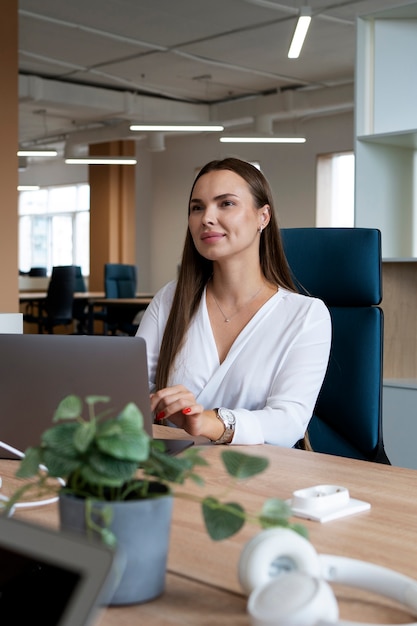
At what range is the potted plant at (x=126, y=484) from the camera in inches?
27.1

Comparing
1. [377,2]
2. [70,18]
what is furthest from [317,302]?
[70,18]

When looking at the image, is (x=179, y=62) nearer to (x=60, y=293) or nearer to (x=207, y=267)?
(x=60, y=293)

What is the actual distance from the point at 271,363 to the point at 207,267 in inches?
16.3

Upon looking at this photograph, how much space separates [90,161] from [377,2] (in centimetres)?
499

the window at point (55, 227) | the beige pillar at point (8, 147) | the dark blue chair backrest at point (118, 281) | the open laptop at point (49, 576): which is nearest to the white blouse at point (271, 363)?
the open laptop at point (49, 576)

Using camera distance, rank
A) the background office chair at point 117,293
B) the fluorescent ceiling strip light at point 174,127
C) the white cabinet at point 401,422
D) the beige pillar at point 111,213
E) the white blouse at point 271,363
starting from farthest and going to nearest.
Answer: the beige pillar at point 111,213, the background office chair at point 117,293, the fluorescent ceiling strip light at point 174,127, the white cabinet at point 401,422, the white blouse at point 271,363

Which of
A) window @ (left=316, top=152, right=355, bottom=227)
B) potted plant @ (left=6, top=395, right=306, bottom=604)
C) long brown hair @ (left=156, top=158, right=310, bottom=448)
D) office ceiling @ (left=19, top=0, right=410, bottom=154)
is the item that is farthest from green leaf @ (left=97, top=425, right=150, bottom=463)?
window @ (left=316, top=152, right=355, bottom=227)

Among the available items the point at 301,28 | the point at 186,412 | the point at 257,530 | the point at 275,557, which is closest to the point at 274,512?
the point at 275,557

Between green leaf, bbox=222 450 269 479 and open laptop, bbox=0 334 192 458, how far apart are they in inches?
24.1

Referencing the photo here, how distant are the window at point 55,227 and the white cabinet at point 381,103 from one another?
514 inches

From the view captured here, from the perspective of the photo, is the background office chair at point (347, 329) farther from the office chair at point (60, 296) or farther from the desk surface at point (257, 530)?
the office chair at point (60, 296)

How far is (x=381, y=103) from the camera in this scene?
3424 mm

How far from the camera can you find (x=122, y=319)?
1031 centimetres

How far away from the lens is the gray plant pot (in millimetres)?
723
